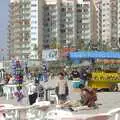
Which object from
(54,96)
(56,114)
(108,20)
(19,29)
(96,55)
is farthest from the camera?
(19,29)

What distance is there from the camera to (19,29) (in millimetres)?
141875

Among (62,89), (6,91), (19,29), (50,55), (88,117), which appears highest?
(19,29)

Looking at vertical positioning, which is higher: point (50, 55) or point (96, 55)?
point (96, 55)

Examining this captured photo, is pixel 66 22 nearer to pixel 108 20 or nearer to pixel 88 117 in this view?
pixel 108 20

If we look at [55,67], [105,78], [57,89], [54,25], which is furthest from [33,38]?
[57,89]

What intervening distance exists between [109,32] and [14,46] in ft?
93.1

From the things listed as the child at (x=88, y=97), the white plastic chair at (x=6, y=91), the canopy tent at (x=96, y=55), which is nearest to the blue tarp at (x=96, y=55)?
the canopy tent at (x=96, y=55)

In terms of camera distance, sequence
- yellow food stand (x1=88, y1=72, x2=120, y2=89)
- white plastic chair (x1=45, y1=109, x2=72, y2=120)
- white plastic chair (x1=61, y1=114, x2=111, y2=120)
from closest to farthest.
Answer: white plastic chair (x1=61, y1=114, x2=111, y2=120) → white plastic chair (x1=45, y1=109, x2=72, y2=120) → yellow food stand (x1=88, y1=72, x2=120, y2=89)

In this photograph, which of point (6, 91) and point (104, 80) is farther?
point (104, 80)

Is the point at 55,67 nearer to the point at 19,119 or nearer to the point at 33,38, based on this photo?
the point at 33,38

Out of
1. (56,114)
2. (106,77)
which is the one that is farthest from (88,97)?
(106,77)

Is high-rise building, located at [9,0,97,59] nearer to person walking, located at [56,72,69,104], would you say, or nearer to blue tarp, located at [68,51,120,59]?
blue tarp, located at [68,51,120,59]

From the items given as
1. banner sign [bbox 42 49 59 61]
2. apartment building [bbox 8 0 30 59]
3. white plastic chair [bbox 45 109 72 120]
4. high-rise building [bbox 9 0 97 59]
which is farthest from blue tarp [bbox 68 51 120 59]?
apartment building [bbox 8 0 30 59]

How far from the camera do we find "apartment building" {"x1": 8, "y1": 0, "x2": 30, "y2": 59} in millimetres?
137125
